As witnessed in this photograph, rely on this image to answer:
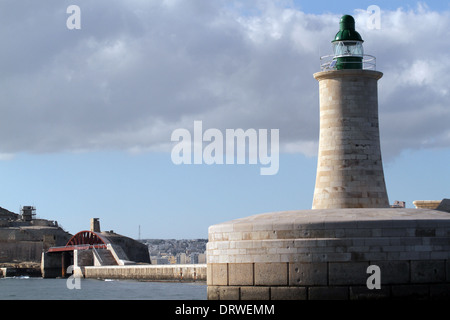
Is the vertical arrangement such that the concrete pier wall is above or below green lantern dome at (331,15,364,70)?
below

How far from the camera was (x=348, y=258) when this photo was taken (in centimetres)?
2545

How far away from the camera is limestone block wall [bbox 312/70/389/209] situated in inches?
1205

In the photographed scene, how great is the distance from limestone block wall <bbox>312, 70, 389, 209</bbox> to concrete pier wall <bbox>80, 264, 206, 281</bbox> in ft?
123

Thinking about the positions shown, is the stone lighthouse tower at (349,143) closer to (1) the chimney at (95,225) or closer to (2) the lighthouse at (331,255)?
(2) the lighthouse at (331,255)

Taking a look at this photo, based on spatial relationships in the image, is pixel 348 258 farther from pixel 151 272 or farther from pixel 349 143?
pixel 151 272

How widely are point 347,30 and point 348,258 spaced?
1031cm

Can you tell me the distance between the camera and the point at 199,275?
223ft

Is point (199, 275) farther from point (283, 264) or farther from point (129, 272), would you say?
point (283, 264)

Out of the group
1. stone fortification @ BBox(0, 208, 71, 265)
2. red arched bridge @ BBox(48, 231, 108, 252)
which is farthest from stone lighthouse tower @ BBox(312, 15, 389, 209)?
stone fortification @ BBox(0, 208, 71, 265)

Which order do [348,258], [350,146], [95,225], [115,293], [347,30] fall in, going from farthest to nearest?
1. [95,225]
2. [115,293]
3. [347,30]
4. [350,146]
5. [348,258]

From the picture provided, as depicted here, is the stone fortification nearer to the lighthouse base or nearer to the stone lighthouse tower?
the stone lighthouse tower

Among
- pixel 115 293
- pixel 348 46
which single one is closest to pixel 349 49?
pixel 348 46
